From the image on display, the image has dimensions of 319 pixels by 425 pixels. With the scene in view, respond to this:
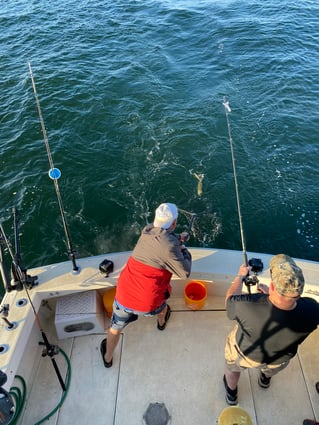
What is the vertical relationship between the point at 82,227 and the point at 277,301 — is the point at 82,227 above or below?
below

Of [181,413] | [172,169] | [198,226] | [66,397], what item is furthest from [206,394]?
[172,169]

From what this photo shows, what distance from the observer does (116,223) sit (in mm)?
6648

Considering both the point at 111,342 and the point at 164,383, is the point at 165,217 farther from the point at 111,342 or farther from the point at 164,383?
the point at 164,383

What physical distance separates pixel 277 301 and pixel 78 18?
15242 millimetres

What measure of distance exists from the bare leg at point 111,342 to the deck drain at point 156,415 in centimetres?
64

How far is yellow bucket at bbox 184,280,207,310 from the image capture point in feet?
13.2

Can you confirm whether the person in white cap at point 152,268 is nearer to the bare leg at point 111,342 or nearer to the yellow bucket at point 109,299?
the bare leg at point 111,342

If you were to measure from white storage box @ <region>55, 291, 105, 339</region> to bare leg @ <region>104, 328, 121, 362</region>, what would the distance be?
0.38 metres

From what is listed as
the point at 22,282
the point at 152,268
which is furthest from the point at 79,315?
the point at 152,268

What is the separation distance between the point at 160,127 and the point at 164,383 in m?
6.36

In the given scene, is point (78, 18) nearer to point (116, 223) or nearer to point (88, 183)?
point (88, 183)

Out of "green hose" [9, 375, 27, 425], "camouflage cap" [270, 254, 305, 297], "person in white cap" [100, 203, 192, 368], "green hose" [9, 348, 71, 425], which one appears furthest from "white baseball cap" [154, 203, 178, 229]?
"green hose" [9, 375, 27, 425]

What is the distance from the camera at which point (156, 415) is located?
329cm

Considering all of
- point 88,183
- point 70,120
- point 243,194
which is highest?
point 70,120
